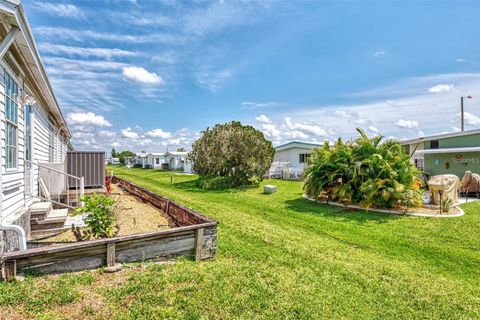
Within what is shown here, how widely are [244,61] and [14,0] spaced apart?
12389 mm

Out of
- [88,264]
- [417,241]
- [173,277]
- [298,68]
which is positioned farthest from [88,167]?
[298,68]

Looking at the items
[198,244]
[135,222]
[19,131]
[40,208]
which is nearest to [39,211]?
[40,208]

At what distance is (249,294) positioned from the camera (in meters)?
3.48

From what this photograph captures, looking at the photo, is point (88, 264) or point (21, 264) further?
point (88, 264)

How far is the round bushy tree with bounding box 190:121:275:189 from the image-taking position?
17.4m

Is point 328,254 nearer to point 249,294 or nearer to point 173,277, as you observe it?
point 249,294

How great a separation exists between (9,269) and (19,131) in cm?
321

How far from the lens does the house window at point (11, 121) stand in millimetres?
4441

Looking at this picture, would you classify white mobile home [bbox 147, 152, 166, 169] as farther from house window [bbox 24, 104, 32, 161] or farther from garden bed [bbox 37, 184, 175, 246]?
house window [bbox 24, 104, 32, 161]

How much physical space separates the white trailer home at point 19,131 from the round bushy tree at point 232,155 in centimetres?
1091

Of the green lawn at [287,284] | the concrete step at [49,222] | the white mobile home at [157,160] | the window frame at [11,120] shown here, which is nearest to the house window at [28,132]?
the window frame at [11,120]

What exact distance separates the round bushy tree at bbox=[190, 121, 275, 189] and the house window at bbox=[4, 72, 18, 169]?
500 inches

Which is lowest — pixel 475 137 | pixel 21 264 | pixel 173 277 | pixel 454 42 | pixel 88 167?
pixel 173 277

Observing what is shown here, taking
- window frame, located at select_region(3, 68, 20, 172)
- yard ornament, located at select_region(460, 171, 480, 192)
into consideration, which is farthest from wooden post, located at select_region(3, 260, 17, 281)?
yard ornament, located at select_region(460, 171, 480, 192)
